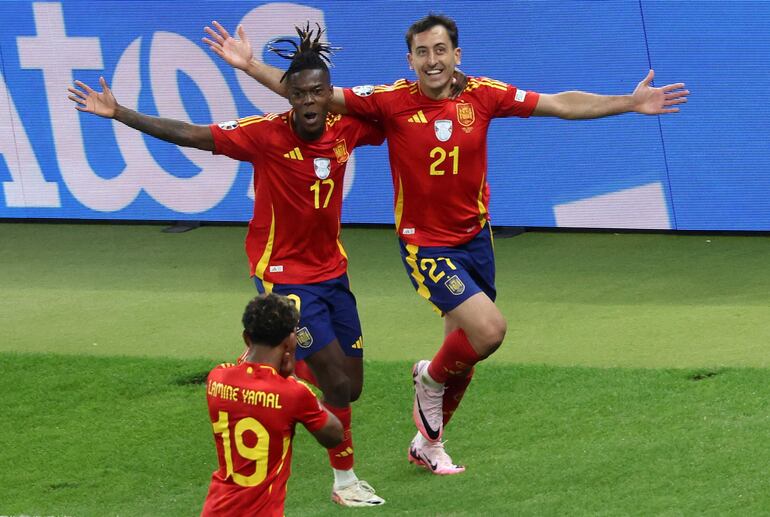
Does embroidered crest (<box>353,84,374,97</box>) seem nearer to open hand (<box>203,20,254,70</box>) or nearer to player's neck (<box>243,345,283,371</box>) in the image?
open hand (<box>203,20,254,70</box>)

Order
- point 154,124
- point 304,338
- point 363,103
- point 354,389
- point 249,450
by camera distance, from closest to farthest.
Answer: point 249,450 → point 304,338 → point 154,124 → point 354,389 → point 363,103

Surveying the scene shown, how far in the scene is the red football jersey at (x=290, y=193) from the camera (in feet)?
23.0

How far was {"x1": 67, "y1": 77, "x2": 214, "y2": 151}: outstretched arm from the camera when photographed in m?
6.98

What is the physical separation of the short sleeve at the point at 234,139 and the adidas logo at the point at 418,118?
890 mm

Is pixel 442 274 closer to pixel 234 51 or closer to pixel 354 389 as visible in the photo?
pixel 354 389

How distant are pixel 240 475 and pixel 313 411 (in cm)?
38

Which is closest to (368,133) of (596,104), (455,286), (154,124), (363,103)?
(363,103)

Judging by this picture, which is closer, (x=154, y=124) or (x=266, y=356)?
(x=266, y=356)

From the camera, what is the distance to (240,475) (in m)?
5.20

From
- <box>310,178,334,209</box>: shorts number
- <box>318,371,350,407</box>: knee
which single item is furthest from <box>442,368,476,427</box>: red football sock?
<box>310,178,334,209</box>: shorts number

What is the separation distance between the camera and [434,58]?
7281mm

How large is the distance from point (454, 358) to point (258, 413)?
2.28 meters

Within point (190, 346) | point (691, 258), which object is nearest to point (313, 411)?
point (190, 346)

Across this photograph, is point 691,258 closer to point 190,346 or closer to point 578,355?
point 578,355
